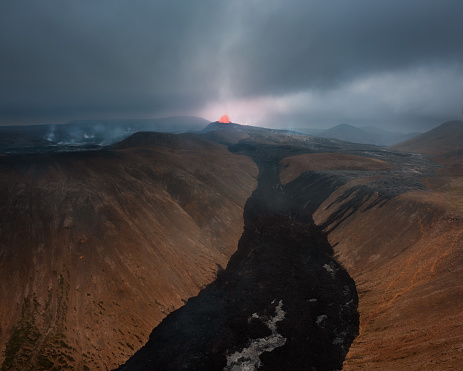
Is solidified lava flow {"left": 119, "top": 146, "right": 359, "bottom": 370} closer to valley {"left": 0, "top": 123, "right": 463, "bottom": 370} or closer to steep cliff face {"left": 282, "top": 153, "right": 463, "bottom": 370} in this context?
valley {"left": 0, "top": 123, "right": 463, "bottom": 370}

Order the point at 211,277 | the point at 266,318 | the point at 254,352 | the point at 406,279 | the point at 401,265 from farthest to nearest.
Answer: the point at 211,277 < the point at 401,265 < the point at 406,279 < the point at 266,318 < the point at 254,352

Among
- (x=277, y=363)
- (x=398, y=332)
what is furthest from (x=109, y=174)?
(x=398, y=332)

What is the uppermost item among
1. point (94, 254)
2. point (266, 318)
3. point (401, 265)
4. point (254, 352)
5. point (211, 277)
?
point (94, 254)

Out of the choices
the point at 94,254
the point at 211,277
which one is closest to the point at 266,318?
the point at 211,277

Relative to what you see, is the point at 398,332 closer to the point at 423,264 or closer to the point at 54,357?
the point at 423,264

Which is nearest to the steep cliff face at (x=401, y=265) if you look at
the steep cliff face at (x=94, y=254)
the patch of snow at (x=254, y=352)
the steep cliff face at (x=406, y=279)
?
the steep cliff face at (x=406, y=279)

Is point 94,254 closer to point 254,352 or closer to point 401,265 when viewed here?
point 254,352

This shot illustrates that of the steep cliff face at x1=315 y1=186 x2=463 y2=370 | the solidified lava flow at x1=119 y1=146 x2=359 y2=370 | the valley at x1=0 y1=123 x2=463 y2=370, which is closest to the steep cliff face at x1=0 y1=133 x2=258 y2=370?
the valley at x1=0 y1=123 x2=463 y2=370
